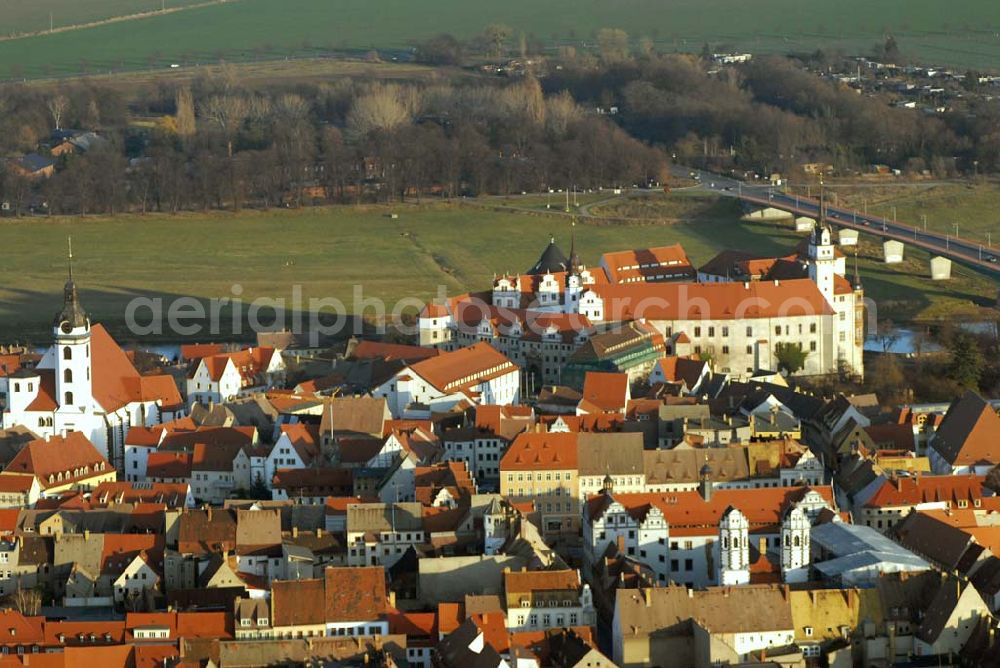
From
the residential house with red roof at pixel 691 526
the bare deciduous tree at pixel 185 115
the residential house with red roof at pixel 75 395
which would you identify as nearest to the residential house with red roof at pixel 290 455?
the residential house with red roof at pixel 75 395

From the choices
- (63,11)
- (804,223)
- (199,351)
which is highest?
(199,351)

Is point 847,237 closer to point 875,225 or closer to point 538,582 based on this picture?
point 875,225

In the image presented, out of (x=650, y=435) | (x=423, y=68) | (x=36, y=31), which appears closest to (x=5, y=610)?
(x=650, y=435)

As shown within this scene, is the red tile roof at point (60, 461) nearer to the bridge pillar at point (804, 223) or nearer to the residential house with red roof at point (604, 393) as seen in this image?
the residential house with red roof at point (604, 393)

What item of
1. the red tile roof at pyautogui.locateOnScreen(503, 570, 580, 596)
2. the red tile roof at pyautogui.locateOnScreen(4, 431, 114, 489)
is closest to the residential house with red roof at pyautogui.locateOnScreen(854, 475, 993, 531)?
the red tile roof at pyautogui.locateOnScreen(503, 570, 580, 596)

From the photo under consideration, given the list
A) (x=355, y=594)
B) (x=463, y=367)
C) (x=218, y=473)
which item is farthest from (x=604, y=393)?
(x=355, y=594)

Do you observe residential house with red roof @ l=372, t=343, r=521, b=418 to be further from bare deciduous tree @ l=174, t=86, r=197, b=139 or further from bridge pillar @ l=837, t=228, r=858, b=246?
bare deciduous tree @ l=174, t=86, r=197, b=139
